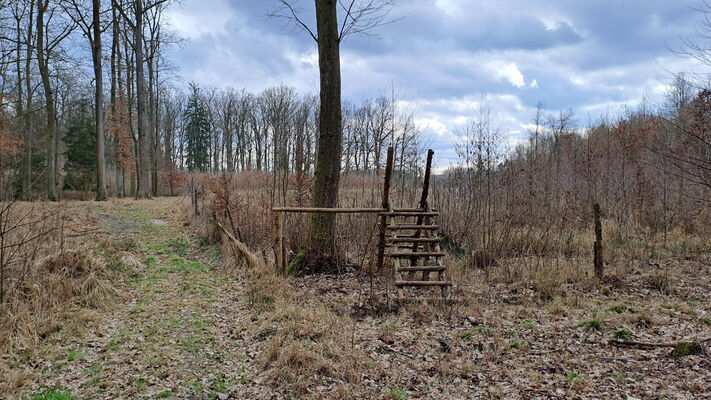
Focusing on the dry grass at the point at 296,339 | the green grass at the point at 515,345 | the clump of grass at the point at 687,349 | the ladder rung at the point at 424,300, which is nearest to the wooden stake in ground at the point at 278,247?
the dry grass at the point at 296,339

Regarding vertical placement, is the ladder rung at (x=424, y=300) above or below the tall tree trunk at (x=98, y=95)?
below

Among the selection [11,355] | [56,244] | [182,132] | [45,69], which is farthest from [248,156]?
[11,355]

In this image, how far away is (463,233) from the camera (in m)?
10.8

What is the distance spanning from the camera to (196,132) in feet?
141

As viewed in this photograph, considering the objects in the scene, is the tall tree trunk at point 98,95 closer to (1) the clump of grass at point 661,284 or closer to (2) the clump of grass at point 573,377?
(2) the clump of grass at point 573,377

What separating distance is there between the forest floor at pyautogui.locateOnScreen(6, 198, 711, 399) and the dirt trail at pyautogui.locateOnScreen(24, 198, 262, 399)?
19 millimetres

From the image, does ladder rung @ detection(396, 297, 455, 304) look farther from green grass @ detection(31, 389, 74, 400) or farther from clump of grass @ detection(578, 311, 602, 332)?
green grass @ detection(31, 389, 74, 400)

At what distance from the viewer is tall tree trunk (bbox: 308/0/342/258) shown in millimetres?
7758

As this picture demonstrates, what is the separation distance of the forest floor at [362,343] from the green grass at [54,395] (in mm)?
18

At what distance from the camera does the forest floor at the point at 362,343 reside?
3.80 meters

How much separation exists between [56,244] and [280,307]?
13.2 feet

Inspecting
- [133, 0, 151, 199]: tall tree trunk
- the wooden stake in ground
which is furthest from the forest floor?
[133, 0, 151, 199]: tall tree trunk

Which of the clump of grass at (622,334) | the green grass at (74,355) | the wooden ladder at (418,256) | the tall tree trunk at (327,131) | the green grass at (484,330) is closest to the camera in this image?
the green grass at (74,355)

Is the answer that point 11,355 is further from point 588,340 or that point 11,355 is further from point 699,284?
point 699,284
